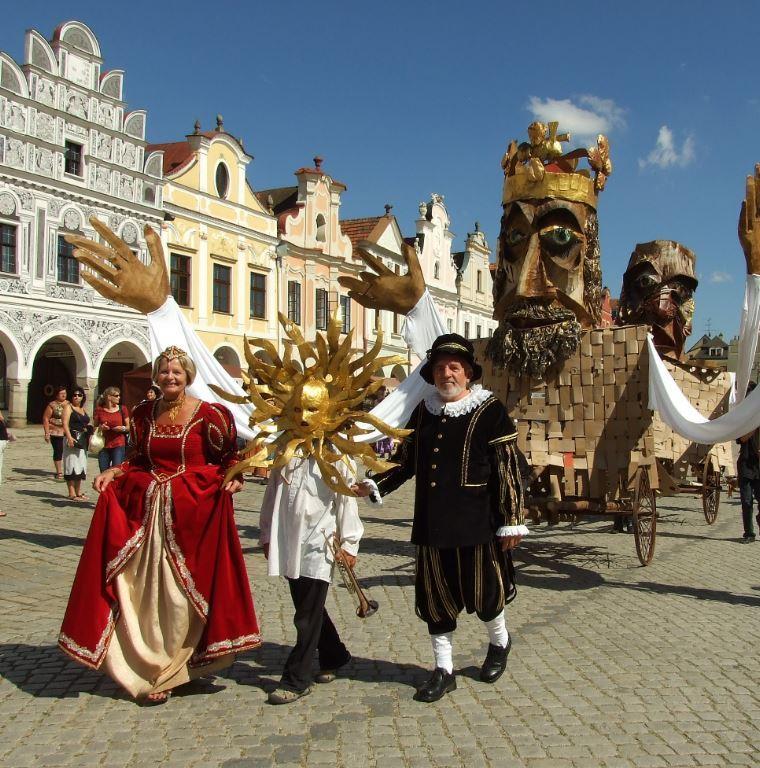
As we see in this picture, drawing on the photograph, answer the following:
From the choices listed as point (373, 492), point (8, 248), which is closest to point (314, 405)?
point (373, 492)

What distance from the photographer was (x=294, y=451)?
4145mm

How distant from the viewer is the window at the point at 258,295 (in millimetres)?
28891

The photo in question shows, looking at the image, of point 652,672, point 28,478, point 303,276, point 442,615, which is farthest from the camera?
point 303,276

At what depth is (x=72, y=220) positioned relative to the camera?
74.6 ft

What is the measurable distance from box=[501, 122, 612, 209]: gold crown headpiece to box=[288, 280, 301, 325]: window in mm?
23567

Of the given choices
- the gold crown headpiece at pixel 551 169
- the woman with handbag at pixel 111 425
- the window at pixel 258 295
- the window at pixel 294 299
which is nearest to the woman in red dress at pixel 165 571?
the gold crown headpiece at pixel 551 169

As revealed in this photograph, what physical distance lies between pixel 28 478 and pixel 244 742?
1152 cm

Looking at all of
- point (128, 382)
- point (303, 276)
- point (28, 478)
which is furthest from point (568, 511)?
point (303, 276)

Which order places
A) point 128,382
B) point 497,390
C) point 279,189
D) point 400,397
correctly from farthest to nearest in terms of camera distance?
point 279,189
point 128,382
point 497,390
point 400,397

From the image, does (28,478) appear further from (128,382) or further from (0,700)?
(0,700)

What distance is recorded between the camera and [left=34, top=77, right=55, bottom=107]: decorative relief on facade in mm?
21922

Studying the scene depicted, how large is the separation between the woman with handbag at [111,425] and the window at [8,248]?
11612 mm

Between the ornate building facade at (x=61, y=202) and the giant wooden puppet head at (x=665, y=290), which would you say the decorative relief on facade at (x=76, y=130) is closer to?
the ornate building facade at (x=61, y=202)

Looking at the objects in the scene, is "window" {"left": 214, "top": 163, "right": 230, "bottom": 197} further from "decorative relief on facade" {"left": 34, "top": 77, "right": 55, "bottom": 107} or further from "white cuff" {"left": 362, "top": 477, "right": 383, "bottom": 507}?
"white cuff" {"left": 362, "top": 477, "right": 383, "bottom": 507}
